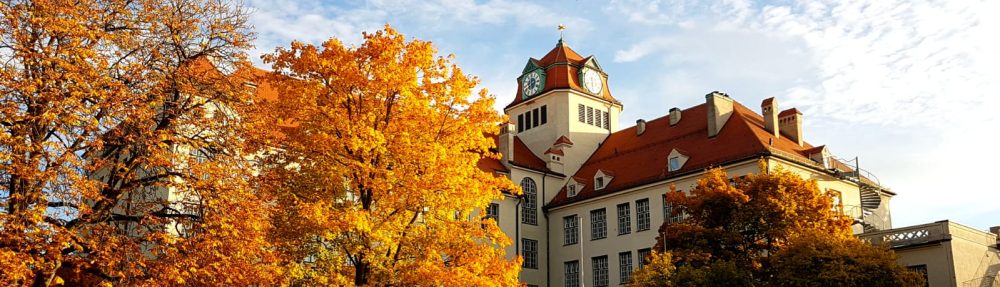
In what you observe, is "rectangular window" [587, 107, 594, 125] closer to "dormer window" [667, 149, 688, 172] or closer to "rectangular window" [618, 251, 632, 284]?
"dormer window" [667, 149, 688, 172]

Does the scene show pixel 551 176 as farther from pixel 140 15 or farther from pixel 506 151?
pixel 140 15

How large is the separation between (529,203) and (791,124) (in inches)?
562

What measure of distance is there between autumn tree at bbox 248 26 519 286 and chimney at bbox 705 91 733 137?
25.5 m

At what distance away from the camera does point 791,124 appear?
4891 cm

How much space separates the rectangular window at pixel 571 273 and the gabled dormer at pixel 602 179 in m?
4.12

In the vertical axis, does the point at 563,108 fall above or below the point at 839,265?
A: above

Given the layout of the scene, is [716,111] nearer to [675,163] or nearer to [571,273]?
[675,163]

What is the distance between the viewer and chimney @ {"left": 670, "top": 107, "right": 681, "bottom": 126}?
174ft

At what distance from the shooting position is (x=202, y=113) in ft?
64.6

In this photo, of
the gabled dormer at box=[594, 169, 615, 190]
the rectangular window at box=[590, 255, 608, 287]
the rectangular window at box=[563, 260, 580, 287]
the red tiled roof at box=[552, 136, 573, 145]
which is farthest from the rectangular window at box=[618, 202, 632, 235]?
the red tiled roof at box=[552, 136, 573, 145]

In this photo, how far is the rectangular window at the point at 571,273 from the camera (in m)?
51.3

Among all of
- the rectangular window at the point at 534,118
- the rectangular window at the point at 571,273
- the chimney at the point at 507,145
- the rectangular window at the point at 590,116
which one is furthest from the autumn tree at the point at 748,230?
the rectangular window at the point at 534,118

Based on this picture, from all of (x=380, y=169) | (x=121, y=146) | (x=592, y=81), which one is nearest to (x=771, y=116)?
(x=592, y=81)

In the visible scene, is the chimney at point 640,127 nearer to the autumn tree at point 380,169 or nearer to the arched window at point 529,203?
the arched window at point 529,203
